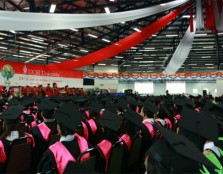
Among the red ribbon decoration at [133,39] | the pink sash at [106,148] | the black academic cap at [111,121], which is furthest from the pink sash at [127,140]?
the red ribbon decoration at [133,39]

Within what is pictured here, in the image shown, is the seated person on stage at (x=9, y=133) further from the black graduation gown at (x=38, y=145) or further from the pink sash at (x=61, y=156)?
the pink sash at (x=61, y=156)

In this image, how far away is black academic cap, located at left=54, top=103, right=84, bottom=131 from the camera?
2.80 m

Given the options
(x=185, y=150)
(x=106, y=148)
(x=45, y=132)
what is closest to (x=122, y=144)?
(x=106, y=148)

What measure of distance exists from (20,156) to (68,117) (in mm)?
860

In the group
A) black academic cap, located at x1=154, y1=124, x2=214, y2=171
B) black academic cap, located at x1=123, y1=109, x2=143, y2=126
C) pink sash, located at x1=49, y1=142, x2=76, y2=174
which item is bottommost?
pink sash, located at x1=49, y1=142, x2=76, y2=174

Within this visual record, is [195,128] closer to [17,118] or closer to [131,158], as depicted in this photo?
[131,158]

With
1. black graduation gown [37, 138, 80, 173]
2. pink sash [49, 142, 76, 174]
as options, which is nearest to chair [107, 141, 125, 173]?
black graduation gown [37, 138, 80, 173]

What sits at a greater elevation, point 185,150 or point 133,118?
point 185,150

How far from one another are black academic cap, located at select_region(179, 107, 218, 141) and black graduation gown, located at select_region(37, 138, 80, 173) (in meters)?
1.07

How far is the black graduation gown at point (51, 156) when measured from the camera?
237 cm

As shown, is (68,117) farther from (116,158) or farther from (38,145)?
(38,145)

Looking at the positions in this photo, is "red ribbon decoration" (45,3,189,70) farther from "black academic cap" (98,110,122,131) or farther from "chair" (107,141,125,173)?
"chair" (107,141,125,173)

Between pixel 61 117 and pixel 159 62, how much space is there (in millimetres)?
26023

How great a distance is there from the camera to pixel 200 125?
2.58 metres
